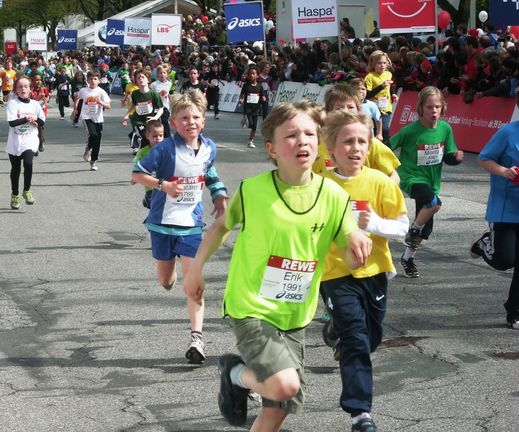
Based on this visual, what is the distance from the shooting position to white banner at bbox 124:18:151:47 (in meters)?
52.2

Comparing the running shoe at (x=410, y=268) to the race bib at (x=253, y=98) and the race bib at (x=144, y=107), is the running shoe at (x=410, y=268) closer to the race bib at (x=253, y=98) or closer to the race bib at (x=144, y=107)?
the race bib at (x=144, y=107)

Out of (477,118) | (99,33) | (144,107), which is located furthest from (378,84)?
(99,33)

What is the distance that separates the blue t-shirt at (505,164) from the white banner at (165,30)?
127 ft

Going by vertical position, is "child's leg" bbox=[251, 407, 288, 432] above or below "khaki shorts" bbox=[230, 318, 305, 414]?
below

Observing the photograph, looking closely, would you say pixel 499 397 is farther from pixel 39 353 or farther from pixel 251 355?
pixel 39 353

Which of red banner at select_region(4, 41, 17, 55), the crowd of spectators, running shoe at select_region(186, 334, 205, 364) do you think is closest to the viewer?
running shoe at select_region(186, 334, 205, 364)

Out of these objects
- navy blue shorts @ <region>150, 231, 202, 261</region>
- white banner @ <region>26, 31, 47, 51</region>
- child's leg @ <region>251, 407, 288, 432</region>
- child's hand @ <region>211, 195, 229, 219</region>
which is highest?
child's hand @ <region>211, 195, 229, 219</region>

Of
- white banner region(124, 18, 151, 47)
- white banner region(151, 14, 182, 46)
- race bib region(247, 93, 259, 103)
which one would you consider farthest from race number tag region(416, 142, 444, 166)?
white banner region(124, 18, 151, 47)

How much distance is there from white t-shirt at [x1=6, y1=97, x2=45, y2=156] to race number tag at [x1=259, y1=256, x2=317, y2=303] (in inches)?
433

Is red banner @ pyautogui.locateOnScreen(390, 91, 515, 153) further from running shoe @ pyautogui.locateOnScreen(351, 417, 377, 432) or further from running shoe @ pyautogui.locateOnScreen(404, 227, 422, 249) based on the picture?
running shoe @ pyautogui.locateOnScreen(351, 417, 377, 432)

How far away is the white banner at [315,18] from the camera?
87.1ft

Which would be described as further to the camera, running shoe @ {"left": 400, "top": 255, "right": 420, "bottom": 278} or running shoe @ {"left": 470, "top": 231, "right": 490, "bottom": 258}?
running shoe @ {"left": 400, "top": 255, "right": 420, "bottom": 278}

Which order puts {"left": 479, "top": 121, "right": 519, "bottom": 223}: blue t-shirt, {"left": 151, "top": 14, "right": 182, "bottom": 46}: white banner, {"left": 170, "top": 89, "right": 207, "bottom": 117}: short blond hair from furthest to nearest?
1. {"left": 151, "top": 14, "right": 182, "bottom": 46}: white banner
2. {"left": 479, "top": 121, "right": 519, "bottom": 223}: blue t-shirt
3. {"left": 170, "top": 89, "right": 207, "bottom": 117}: short blond hair

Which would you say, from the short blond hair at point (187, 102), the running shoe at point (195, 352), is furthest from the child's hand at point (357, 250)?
the short blond hair at point (187, 102)
